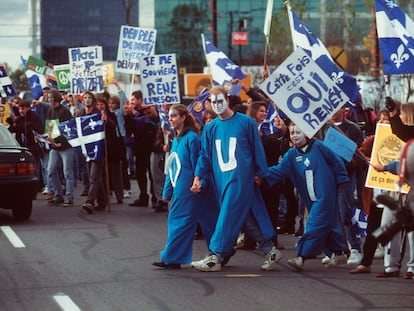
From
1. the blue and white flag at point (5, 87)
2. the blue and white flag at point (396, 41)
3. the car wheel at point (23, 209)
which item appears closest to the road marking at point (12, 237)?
the car wheel at point (23, 209)

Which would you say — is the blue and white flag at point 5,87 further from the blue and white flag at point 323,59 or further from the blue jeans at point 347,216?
the blue jeans at point 347,216

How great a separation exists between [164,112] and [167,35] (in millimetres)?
96133

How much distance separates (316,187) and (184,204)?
1.32 meters

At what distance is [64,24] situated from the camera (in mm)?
144250

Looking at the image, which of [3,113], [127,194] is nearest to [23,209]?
[127,194]

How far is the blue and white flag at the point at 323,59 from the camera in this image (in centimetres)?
1383

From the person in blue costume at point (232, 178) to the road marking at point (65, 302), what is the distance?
1.99 m

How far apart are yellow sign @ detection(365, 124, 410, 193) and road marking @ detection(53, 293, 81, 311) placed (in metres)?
3.43

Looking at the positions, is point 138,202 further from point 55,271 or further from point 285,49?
point 285,49

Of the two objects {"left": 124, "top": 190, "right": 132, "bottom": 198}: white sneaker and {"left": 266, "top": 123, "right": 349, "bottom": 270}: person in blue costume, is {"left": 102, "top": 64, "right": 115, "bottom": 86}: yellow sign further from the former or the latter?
{"left": 266, "top": 123, "right": 349, "bottom": 270}: person in blue costume

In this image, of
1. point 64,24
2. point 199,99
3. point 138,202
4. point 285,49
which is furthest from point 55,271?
point 64,24

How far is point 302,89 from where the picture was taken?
37.9 ft

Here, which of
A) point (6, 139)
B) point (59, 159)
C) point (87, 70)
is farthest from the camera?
point (87, 70)

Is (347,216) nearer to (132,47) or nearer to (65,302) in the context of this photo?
(65,302)
